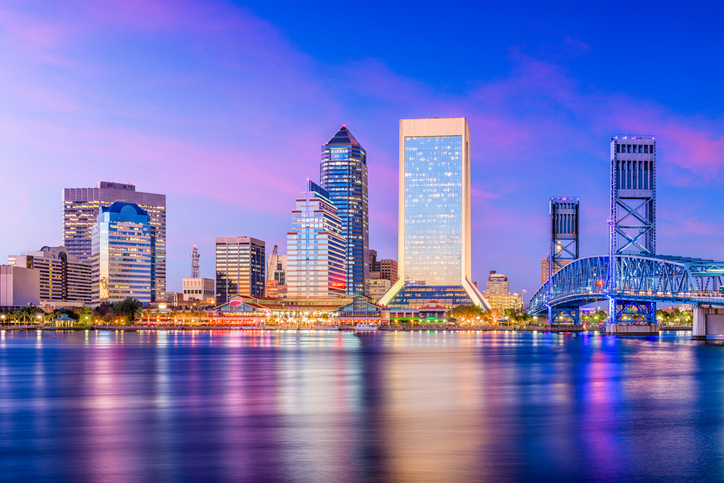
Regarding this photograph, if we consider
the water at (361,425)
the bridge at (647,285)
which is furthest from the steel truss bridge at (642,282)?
the water at (361,425)

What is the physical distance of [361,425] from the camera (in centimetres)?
3353

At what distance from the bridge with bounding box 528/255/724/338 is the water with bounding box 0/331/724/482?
71694 millimetres

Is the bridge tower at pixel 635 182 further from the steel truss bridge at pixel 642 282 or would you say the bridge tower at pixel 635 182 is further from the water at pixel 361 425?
the water at pixel 361 425

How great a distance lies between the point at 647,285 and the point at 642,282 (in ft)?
33.9

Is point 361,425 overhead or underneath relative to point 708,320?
overhead

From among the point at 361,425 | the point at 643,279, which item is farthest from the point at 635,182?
the point at 361,425

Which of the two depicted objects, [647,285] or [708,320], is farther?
[647,285]

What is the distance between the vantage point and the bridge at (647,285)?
428 feet

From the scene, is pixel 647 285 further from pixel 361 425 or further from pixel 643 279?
pixel 361 425

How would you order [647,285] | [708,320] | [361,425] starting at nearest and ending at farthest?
[361,425]
[708,320]
[647,285]

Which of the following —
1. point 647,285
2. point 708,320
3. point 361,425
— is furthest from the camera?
point 647,285

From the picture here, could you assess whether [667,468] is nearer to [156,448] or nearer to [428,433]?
[428,433]

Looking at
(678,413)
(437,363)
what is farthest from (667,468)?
(437,363)

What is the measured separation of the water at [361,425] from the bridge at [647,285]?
235 ft
